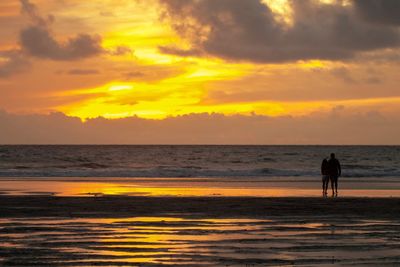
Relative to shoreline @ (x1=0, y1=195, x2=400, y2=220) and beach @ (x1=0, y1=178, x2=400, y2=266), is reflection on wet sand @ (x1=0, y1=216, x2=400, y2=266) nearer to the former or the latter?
beach @ (x1=0, y1=178, x2=400, y2=266)

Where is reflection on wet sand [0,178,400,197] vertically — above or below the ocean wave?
below

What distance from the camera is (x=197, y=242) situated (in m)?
16.0

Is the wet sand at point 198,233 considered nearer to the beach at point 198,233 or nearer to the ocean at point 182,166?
the beach at point 198,233

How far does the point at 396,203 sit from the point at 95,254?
17.6m

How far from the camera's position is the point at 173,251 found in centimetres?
1465

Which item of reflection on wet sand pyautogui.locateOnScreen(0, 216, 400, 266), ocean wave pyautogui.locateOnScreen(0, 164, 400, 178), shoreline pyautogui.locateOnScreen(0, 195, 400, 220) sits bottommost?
reflection on wet sand pyautogui.locateOnScreen(0, 216, 400, 266)

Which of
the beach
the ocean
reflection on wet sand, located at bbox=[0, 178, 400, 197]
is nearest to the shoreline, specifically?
the beach

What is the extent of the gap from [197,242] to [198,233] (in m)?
1.78

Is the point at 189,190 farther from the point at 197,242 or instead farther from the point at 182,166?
the point at 182,166

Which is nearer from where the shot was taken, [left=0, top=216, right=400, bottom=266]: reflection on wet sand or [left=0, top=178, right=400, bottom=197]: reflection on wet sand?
[left=0, top=216, right=400, bottom=266]: reflection on wet sand

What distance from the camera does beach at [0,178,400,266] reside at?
1369 centimetres

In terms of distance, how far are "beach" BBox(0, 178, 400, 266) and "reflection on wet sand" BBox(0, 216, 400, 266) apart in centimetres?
2

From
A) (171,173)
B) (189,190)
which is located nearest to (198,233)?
(189,190)

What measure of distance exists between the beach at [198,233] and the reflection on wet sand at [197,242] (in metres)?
0.02
